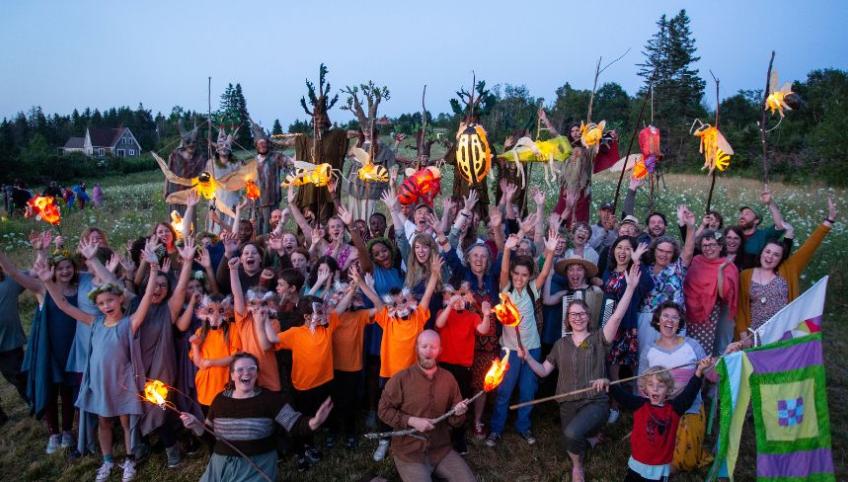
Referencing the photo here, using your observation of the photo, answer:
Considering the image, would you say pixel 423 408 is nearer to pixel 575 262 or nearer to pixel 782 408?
pixel 575 262

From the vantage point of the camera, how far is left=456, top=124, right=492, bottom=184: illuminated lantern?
569 cm

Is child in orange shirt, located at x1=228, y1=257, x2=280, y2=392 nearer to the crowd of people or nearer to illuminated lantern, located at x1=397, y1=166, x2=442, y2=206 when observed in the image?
the crowd of people

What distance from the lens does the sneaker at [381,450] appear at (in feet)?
15.5

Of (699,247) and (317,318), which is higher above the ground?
(699,247)

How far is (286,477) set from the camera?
14.8ft

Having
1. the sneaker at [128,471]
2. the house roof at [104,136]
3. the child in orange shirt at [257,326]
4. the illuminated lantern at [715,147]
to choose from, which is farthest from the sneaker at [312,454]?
the house roof at [104,136]

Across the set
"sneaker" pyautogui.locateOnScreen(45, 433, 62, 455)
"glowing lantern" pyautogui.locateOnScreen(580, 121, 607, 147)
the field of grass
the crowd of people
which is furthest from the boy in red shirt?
"glowing lantern" pyautogui.locateOnScreen(580, 121, 607, 147)

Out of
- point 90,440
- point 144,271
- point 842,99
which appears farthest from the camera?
point 842,99

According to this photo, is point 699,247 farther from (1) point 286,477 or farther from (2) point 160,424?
(2) point 160,424

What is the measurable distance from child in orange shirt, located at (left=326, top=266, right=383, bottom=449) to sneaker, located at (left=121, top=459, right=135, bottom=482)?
1620 millimetres

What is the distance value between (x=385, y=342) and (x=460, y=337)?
653 millimetres

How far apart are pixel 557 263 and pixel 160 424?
12.5 feet

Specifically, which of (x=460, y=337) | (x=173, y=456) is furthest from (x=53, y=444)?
(x=460, y=337)

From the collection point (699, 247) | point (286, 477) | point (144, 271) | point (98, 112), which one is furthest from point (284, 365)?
point (98, 112)
